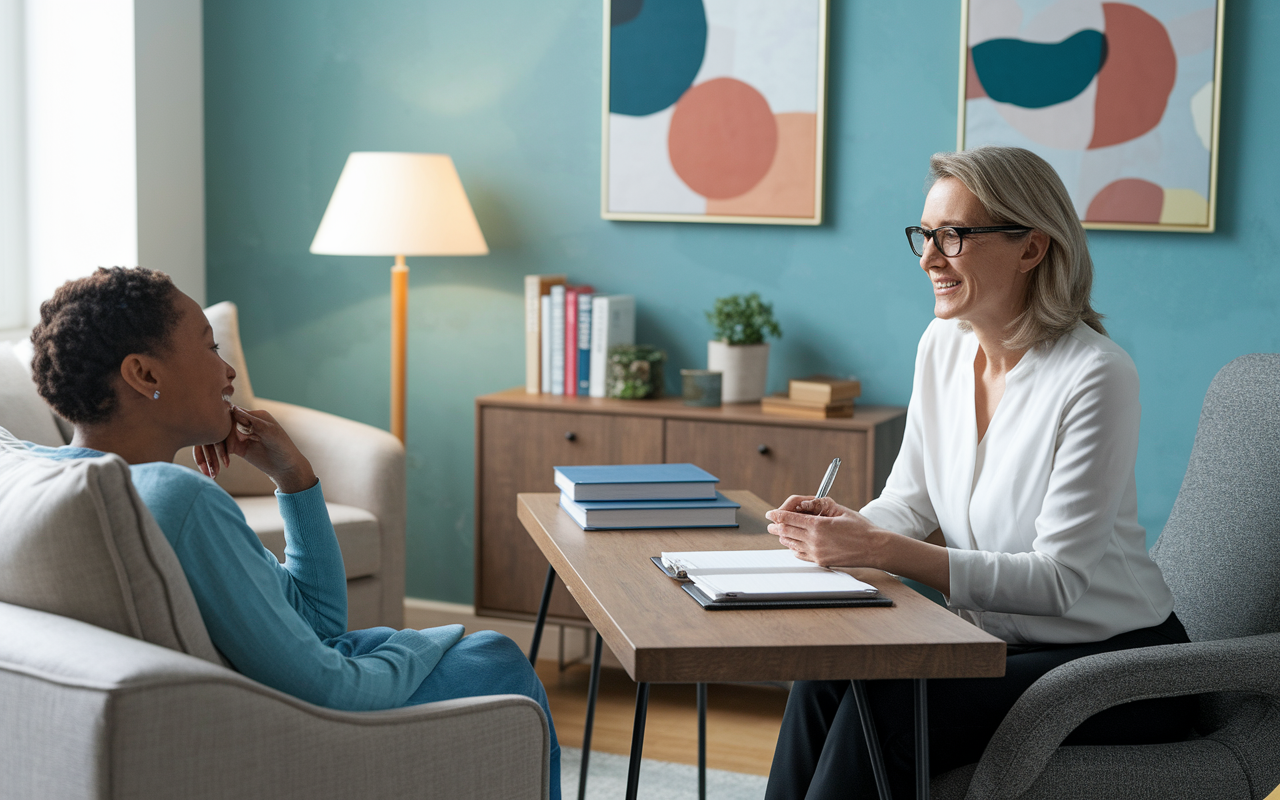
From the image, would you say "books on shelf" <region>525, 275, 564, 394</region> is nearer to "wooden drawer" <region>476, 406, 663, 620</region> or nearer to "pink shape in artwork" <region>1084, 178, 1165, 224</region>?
"wooden drawer" <region>476, 406, 663, 620</region>

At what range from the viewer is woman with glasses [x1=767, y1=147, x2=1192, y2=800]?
1.58 metres

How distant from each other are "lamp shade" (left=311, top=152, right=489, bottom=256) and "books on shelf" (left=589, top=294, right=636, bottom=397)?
0.37 meters

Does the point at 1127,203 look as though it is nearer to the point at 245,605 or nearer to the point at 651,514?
the point at 651,514

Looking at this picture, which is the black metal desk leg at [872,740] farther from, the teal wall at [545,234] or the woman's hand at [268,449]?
the teal wall at [545,234]

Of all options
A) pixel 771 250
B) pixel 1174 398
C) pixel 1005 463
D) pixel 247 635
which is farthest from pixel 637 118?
pixel 247 635

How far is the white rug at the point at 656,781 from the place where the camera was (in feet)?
8.34

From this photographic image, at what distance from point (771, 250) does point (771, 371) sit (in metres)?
0.33

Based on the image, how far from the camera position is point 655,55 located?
10.9 feet

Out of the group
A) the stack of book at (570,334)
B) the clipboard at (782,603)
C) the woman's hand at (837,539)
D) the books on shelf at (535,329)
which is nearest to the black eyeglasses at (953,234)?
the woman's hand at (837,539)

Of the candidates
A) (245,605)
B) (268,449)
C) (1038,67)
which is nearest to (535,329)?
(1038,67)

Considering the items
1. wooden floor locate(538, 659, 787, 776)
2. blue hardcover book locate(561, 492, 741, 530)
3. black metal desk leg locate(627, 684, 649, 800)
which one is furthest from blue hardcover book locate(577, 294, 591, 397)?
A: black metal desk leg locate(627, 684, 649, 800)

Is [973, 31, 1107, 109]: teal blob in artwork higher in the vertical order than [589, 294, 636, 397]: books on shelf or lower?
higher

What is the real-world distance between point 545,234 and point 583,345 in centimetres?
42

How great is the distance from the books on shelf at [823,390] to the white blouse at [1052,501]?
3.31ft
